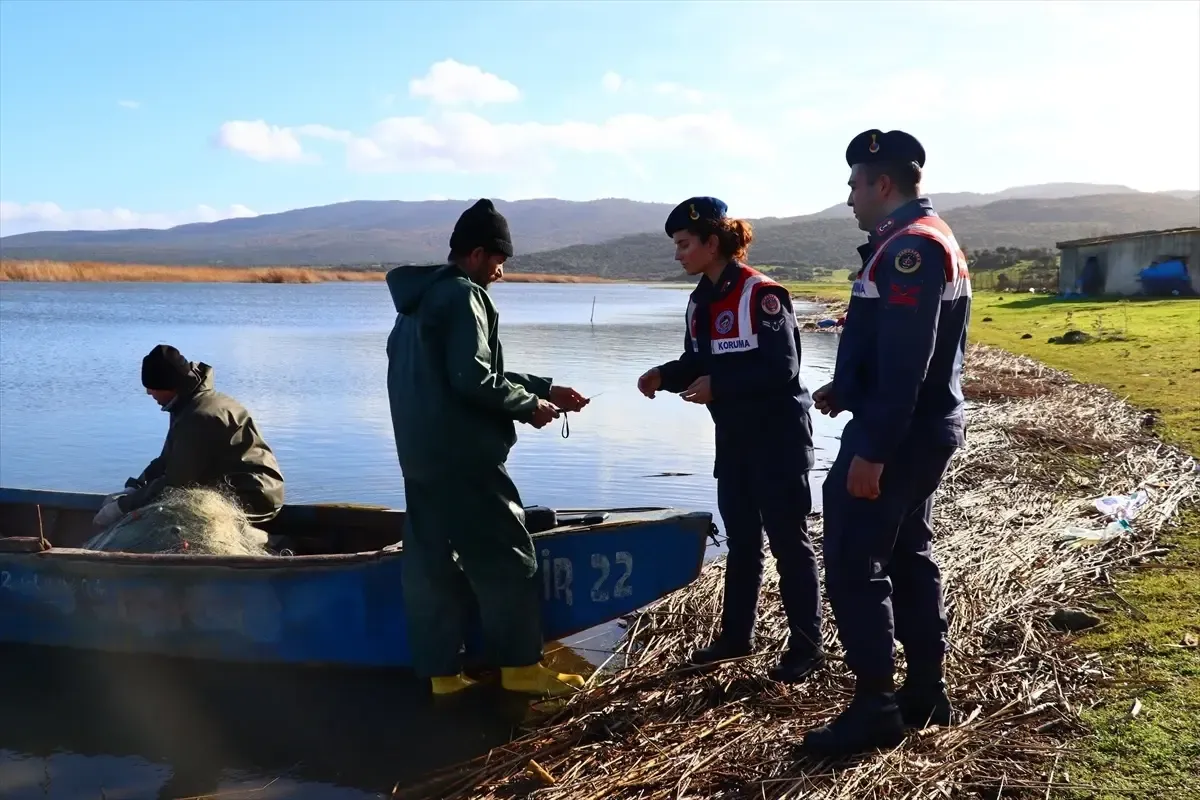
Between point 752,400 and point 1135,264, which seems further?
point 1135,264

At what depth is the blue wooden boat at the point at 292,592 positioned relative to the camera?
19.5ft

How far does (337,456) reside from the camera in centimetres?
1497

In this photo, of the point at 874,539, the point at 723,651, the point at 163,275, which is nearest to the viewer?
the point at 874,539

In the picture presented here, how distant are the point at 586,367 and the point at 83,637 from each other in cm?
2031

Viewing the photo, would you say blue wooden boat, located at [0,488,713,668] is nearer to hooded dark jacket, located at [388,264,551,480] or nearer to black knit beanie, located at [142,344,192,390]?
hooded dark jacket, located at [388,264,551,480]

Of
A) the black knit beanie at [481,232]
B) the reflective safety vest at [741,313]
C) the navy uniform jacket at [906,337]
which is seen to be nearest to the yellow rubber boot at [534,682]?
the reflective safety vest at [741,313]

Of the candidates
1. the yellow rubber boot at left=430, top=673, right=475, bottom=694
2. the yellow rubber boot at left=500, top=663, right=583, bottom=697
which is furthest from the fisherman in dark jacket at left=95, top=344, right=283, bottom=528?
the yellow rubber boot at left=500, top=663, right=583, bottom=697

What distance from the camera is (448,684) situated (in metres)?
5.84

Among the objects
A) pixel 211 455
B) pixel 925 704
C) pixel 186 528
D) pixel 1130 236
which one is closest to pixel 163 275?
pixel 1130 236

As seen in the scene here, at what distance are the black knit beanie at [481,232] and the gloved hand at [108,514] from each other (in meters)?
3.90

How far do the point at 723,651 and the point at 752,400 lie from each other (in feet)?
4.65

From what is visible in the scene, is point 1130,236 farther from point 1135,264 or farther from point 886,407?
point 886,407

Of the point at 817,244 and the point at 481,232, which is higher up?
the point at 817,244

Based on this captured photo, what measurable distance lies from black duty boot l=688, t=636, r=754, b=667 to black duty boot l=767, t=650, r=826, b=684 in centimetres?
28
